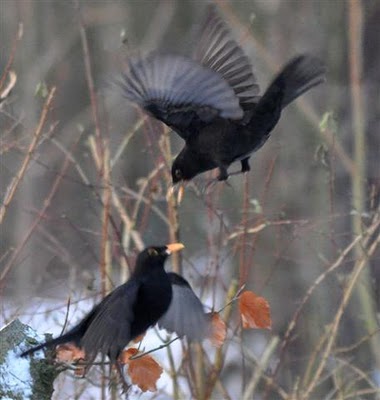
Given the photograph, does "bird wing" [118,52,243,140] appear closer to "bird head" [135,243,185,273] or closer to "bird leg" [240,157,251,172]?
"bird leg" [240,157,251,172]

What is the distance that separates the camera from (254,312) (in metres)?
3.33

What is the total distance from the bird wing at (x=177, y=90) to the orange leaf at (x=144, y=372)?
3.00ft

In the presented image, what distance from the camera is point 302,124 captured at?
9086mm

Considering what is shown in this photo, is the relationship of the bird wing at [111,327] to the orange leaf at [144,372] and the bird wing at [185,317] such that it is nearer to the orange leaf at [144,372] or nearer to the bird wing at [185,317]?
the orange leaf at [144,372]

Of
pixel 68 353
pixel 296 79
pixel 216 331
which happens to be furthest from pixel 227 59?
pixel 68 353

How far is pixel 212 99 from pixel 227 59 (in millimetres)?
433

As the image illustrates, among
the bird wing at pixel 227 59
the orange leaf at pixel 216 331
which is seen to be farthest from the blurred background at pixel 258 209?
the orange leaf at pixel 216 331

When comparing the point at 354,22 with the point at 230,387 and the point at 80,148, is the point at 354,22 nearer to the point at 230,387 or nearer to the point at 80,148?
the point at 230,387

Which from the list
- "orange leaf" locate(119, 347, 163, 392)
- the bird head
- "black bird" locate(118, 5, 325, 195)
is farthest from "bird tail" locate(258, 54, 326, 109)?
"orange leaf" locate(119, 347, 163, 392)

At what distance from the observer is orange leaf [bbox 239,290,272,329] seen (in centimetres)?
332

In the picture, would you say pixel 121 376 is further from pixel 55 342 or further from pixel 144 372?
pixel 55 342

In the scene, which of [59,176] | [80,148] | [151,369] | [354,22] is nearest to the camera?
[151,369]

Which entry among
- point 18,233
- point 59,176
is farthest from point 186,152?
point 18,233

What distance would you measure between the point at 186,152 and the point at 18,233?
8709 millimetres
